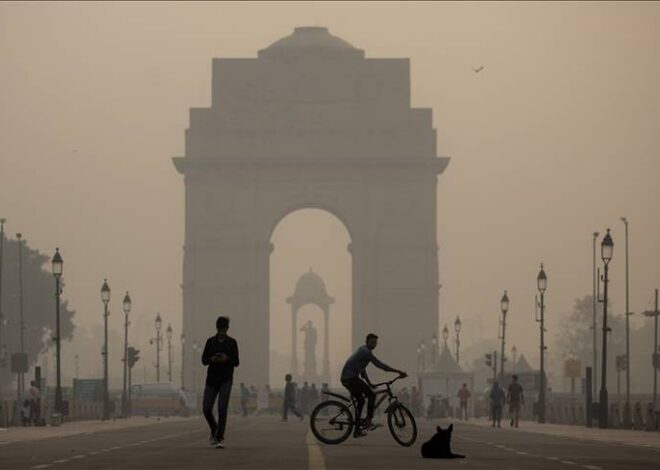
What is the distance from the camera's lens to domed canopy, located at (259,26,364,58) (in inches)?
5226

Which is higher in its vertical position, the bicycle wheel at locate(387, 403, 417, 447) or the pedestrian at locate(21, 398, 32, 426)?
the bicycle wheel at locate(387, 403, 417, 447)

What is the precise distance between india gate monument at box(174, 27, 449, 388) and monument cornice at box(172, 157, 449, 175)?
60 mm

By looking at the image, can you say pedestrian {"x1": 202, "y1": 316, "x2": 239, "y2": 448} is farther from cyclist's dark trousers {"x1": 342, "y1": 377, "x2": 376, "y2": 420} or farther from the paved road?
cyclist's dark trousers {"x1": 342, "y1": 377, "x2": 376, "y2": 420}

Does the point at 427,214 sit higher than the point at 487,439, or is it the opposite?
the point at 427,214

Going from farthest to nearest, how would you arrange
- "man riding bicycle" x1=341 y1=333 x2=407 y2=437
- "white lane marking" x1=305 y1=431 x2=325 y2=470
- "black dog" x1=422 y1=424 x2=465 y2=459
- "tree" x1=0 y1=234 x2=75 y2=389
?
"tree" x1=0 y1=234 x2=75 y2=389 → "man riding bicycle" x1=341 y1=333 x2=407 y2=437 → "black dog" x1=422 y1=424 x2=465 y2=459 → "white lane marking" x1=305 y1=431 x2=325 y2=470

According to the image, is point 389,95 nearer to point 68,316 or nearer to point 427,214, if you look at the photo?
point 427,214

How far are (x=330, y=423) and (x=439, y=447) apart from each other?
5559mm

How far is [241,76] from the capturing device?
5182 inches

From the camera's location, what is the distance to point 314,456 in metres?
30.5

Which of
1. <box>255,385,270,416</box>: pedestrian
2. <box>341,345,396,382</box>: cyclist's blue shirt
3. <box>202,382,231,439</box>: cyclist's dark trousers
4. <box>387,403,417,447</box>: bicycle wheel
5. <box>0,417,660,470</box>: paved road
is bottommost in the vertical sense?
<box>255,385,270,416</box>: pedestrian

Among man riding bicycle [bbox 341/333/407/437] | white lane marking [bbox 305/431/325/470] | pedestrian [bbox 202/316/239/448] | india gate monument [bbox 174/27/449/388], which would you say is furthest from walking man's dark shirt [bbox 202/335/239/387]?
india gate monument [bbox 174/27/449/388]

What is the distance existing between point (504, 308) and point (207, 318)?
50.4 metres

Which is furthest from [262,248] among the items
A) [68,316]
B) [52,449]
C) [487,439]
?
[52,449]

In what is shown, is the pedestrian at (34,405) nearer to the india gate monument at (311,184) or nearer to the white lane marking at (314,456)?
the white lane marking at (314,456)
